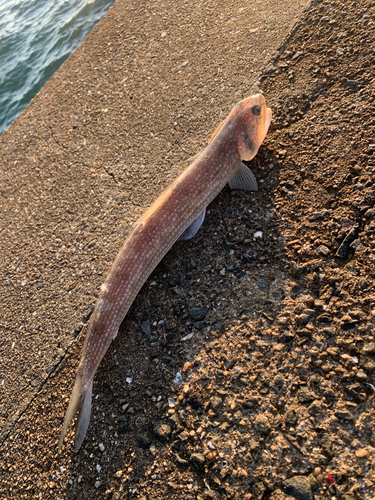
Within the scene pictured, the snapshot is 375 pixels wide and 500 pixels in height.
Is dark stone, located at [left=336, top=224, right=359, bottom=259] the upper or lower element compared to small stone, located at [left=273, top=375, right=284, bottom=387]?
upper

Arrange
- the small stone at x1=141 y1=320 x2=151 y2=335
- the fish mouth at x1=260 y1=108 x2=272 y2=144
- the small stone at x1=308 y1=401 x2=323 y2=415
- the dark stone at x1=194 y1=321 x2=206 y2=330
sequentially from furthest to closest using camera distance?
the fish mouth at x1=260 y1=108 x2=272 y2=144 < the small stone at x1=141 y1=320 x2=151 y2=335 < the dark stone at x1=194 y1=321 x2=206 y2=330 < the small stone at x1=308 y1=401 x2=323 y2=415

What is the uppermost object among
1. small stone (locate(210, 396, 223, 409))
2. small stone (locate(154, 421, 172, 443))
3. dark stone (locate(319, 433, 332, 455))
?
small stone (locate(154, 421, 172, 443))

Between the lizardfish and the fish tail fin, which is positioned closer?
the fish tail fin

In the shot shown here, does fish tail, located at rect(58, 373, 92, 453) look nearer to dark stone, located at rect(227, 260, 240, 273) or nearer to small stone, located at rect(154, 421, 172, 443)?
small stone, located at rect(154, 421, 172, 443)

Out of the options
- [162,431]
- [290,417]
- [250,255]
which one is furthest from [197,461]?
[250,255]

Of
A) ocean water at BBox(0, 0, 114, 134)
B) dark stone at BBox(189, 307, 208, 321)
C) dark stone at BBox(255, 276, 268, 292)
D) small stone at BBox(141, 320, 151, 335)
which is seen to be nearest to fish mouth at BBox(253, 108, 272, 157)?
dark stone at BBox(255, 276, 268, 292)

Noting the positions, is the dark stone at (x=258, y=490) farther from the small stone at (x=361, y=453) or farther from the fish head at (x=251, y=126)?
the fish head at (x=251, y=126)
